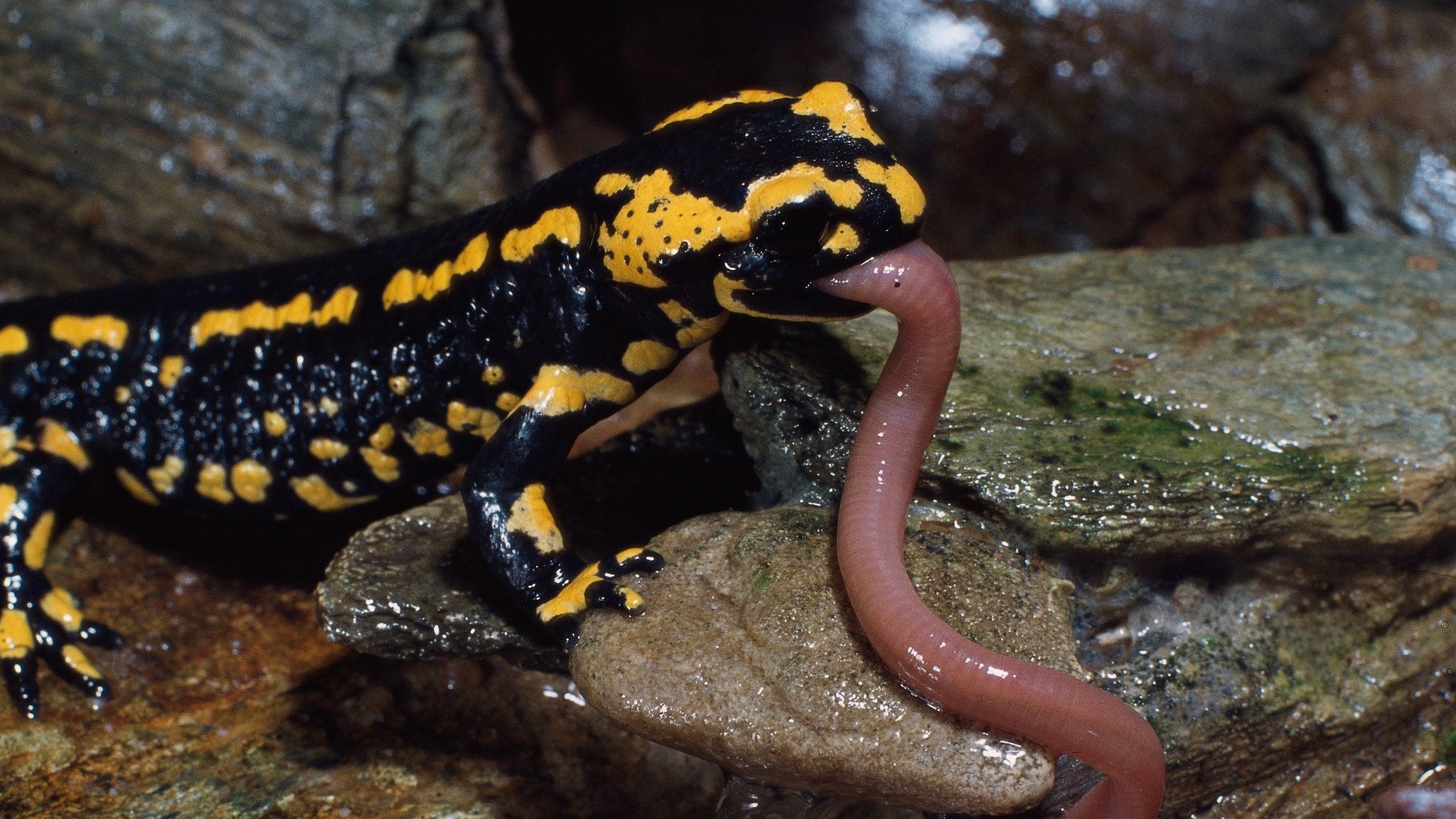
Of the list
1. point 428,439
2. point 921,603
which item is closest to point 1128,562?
point 921,603

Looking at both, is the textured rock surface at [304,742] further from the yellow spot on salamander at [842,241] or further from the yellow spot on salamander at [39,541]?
the yellow spot on salamander at [842,241]

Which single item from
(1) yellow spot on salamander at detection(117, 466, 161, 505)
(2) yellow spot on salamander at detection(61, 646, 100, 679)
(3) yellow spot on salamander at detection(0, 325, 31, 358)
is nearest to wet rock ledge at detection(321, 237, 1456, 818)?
(2) yellow spot on salamander at detection(61, 646, 100, 679)

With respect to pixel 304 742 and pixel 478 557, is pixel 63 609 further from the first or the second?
pixel 478 557

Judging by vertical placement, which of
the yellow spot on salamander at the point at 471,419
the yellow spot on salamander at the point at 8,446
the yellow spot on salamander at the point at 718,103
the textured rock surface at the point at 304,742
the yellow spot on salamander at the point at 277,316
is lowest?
the textured rock surface at the point at 304,742

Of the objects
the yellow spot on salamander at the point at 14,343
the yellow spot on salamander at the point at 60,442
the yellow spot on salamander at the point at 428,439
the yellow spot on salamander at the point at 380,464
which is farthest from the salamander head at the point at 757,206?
the yellow spot on salamander at the point at 14,343

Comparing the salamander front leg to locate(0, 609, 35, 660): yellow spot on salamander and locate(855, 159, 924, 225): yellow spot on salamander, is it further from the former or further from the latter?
locate(0, 609, 35, 660): yellow spot on salamander

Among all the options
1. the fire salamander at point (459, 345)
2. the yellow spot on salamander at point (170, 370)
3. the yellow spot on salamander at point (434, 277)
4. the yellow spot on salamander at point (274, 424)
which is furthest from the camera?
the yellow spot on salamander at point (170, 370)

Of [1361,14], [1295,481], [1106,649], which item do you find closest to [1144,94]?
[1361,14]
